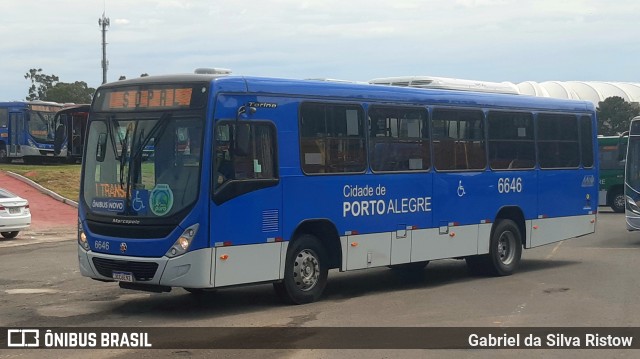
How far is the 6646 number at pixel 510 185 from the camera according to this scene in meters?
16.6

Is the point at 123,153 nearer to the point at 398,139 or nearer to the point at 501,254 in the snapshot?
the point at 398,139

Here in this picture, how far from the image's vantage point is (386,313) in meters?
12.2

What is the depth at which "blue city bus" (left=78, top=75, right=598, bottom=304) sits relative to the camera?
11680 mm

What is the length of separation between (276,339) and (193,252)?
1855 mm

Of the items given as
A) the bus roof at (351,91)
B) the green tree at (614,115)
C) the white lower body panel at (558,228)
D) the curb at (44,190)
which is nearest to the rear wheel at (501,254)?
the white lower body panel at (558,228)

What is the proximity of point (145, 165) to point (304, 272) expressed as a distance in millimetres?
2673

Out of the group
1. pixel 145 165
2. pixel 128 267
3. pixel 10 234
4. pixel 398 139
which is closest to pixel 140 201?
pixel 145 165

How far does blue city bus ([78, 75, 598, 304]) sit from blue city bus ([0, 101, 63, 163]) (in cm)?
3385

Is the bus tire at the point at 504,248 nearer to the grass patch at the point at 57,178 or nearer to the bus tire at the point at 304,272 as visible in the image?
the bus tire at the point at 304,272

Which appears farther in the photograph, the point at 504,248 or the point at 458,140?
the point at 504,248

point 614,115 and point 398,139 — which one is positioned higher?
point 614,115

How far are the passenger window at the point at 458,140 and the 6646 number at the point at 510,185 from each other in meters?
0.60

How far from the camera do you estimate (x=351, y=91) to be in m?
13.7

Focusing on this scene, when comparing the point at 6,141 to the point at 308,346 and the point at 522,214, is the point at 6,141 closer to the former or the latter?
the point at 522,214
